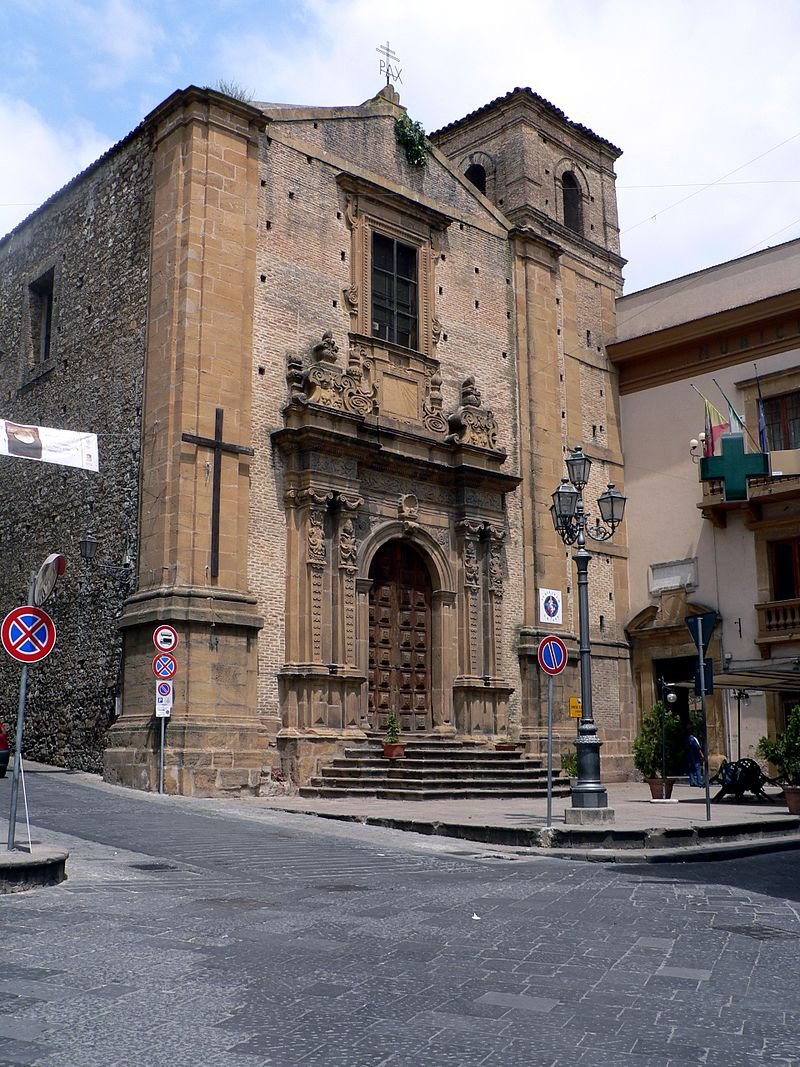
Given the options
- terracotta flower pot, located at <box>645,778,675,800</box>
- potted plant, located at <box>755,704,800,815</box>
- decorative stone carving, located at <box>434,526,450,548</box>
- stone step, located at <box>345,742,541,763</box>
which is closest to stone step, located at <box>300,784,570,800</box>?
stone step, located at <box>345,742,541,763</box>

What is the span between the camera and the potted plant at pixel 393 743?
63.5 ft

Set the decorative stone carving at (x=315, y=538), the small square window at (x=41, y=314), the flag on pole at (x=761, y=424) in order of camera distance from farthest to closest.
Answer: the small square window at (x=41, y=314) → the flag on pole at (x=761, y=424) → the decorative stone carving at (x=315, y=538)

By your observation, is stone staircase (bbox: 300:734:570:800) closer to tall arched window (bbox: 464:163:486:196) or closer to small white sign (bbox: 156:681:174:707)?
small white sign (bbox: 156:681:174:707)

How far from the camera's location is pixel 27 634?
9914 millimetres

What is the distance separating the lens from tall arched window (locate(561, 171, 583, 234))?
95.6ft

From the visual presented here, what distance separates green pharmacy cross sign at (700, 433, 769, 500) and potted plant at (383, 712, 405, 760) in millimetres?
9151

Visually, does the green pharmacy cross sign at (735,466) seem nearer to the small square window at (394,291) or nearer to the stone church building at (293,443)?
the stone church building at (293,443)

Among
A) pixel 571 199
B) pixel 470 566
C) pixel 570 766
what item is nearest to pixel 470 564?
pixel 470 566

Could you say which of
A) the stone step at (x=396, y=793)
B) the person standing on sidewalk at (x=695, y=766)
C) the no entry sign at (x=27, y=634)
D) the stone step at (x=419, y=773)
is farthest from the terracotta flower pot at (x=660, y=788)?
the no entry sign at (x=27, y=634)

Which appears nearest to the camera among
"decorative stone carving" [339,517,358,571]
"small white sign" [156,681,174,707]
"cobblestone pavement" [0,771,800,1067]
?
"cobblestone pavement" [0,771,800,1067]

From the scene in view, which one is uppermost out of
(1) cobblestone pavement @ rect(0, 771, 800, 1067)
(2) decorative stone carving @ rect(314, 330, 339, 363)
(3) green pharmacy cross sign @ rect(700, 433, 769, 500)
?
(2) decorative stone carving @ rect(314, 330, 339, 363)

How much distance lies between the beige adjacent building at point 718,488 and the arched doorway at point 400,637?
6437 mm

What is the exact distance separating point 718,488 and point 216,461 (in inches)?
469

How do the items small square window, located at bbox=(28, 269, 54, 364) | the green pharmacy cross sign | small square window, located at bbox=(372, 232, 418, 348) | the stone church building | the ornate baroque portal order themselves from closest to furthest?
the stone church building → the ornate baroque portal → small square window, located at bbox=(372, 232, 418, 348) → the green pharmacy cross sign → small square window, located at bbox=(28, 269, 54, 364)
